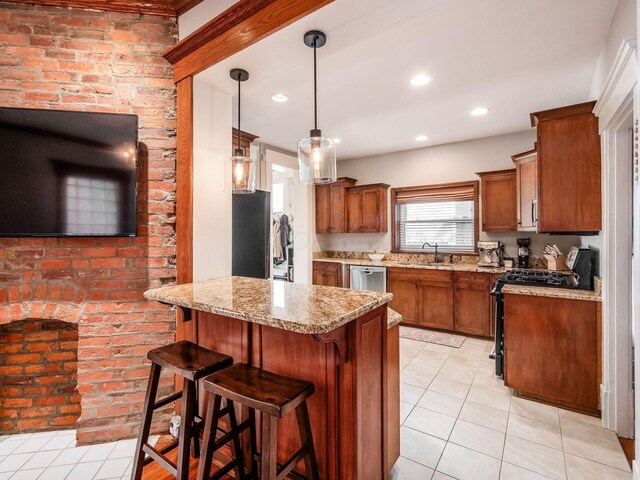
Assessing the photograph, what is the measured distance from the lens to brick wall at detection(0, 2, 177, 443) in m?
1.94

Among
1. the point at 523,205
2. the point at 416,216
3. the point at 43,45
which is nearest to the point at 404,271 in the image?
the point at 416,216

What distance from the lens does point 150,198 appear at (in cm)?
210

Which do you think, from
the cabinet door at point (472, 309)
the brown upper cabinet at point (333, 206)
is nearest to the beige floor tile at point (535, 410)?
the cabinet door at point (472, 309)

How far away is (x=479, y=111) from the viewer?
3480 mm

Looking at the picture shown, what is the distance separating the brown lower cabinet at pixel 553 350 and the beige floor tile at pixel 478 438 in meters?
0.63

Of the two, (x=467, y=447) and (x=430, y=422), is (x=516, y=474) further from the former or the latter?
(x=430, y=422)

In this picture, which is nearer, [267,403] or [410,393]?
[267,403]

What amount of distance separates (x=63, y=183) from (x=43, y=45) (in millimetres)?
900

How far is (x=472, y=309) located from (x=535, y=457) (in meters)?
2.23

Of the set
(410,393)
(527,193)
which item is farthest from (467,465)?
(527,193)

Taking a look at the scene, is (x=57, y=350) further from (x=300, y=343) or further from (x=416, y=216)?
(x=416, y=216)

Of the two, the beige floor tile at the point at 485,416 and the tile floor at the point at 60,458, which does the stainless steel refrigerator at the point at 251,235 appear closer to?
the tile floor at the point at 60,458

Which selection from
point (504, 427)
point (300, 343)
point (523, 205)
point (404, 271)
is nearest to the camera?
point (300, 343)

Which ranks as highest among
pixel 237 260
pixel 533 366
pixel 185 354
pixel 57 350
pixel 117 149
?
pixel 117 149
